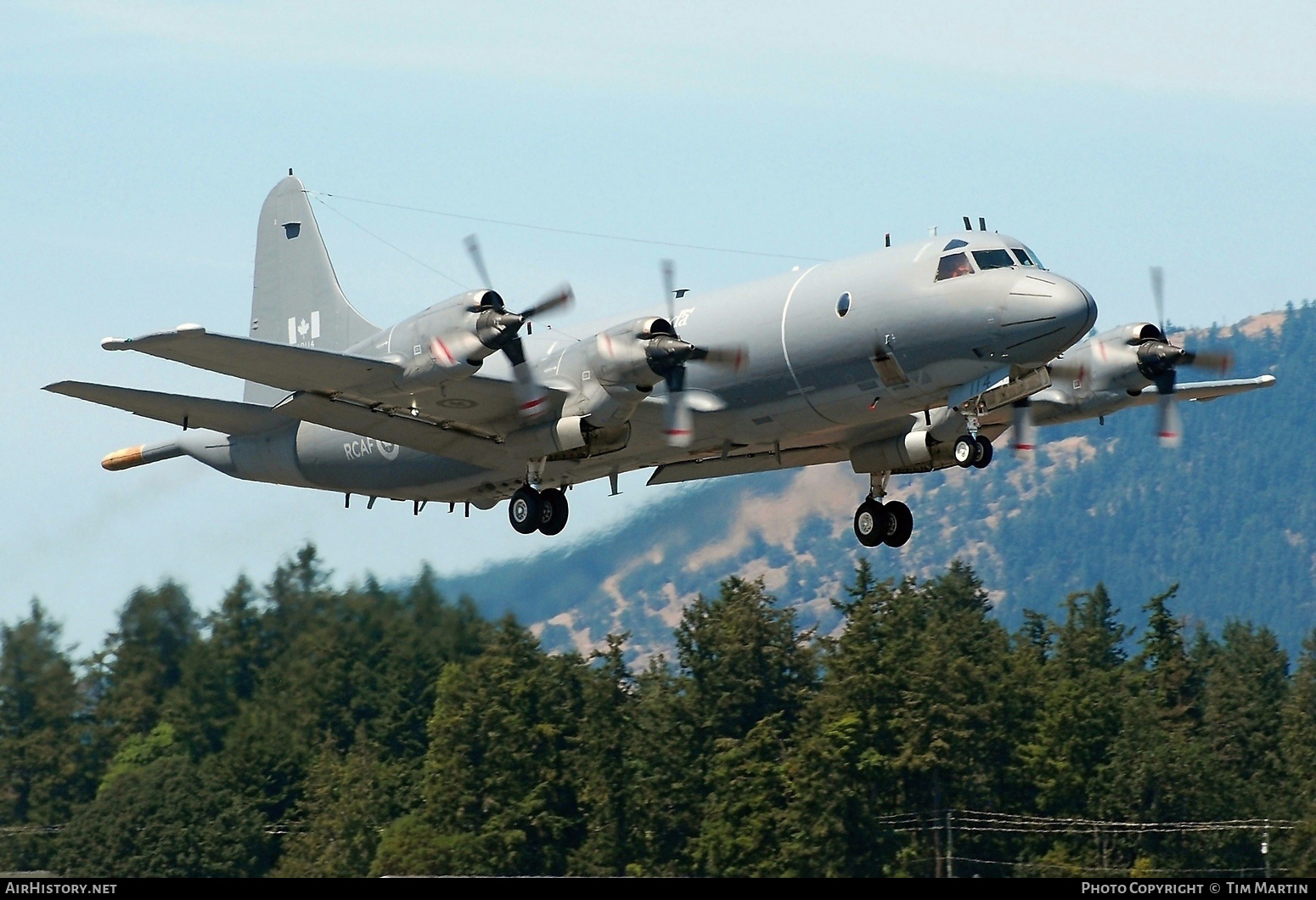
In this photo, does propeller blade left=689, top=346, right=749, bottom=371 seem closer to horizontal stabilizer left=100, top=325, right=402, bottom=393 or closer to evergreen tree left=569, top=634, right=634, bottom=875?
horizontal stabilizer left=100, top=325, right=402, bottom=393

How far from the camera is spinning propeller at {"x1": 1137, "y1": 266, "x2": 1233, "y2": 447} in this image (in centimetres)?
3050

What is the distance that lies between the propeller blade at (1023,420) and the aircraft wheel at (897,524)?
2.56 meters

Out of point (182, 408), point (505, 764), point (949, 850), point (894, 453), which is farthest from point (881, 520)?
point (505, 764)

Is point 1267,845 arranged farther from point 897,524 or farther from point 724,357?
point 724,357

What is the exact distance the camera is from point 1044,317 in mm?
27328

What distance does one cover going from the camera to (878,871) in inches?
2630

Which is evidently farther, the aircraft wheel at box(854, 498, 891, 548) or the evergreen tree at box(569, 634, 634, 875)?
the evergreen tree at box(569, 634, 634, 875)

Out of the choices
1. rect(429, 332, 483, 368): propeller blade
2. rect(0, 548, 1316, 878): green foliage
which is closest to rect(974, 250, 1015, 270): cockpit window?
rect(429, 332, 483, 368): propeller blade

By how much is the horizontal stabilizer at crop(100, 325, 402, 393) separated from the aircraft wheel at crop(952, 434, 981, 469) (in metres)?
9.06

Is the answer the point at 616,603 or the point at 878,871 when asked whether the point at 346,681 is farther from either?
the point at 616,603

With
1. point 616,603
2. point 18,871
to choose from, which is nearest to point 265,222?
point 18,871

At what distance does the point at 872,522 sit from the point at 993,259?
21.0ft

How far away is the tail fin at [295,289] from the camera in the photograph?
36344 mm

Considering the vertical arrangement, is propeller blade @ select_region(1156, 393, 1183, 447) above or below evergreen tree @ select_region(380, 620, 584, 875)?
above
